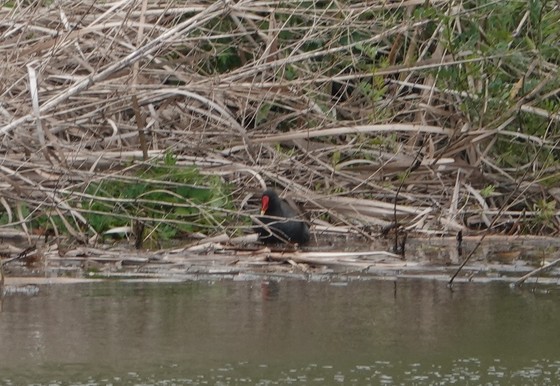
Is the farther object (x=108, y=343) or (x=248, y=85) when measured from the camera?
(x=248, y=85)

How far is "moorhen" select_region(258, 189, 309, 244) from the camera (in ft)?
28.2

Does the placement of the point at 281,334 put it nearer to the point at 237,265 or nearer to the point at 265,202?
the point at 237,265

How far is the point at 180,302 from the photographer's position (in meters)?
6.54

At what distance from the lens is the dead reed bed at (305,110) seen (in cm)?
883

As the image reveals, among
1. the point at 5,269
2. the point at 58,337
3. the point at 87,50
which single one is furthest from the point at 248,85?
the point at 58,337

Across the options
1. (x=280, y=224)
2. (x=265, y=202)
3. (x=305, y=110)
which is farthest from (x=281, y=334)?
(x=305, y=110)

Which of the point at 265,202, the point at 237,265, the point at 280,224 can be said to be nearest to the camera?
the point at 237,265

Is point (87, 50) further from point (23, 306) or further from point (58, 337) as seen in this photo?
point (58, 337)

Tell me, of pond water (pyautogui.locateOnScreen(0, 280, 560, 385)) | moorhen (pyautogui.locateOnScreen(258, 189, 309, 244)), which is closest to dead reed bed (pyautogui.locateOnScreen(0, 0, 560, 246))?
moorhen (pyautogui.locateOnScreen(258, 189, 309, 244))

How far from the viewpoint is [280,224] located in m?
8.77

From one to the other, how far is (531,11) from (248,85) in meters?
1.89

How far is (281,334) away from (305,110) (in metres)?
4.10

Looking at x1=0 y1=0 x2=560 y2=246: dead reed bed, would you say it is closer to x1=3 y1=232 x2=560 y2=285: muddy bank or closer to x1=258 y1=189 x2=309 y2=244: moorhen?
x1=258 y1=189 x2=309 y2=244: moorhen

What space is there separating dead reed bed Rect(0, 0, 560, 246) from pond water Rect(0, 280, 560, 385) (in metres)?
1.82
